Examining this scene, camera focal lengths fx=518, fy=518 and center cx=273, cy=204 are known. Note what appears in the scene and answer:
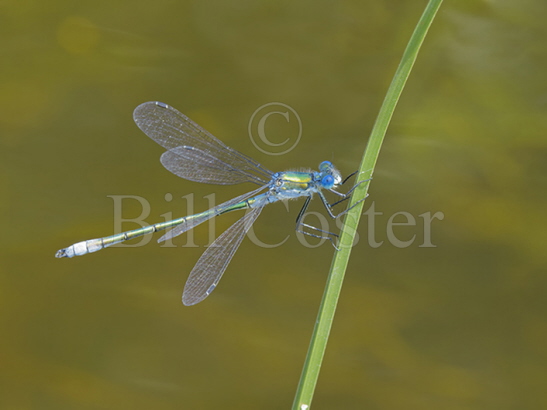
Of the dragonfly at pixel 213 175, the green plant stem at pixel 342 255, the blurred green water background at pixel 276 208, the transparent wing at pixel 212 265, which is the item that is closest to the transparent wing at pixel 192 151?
the dragonfly at pixel 213 175

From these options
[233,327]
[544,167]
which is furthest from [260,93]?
[544,167]

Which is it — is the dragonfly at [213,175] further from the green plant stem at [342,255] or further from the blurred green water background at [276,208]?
the green plant stem at [342,255]

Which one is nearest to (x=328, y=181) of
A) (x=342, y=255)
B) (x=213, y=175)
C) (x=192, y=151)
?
(x=213, y=175)

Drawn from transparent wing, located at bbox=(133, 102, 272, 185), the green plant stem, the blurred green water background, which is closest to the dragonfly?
transparent wing, located at bbox=(133, 102, 272, 185)

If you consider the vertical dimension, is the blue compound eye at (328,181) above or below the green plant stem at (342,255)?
above

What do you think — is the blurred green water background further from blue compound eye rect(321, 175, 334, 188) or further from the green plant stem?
the green plant stem
